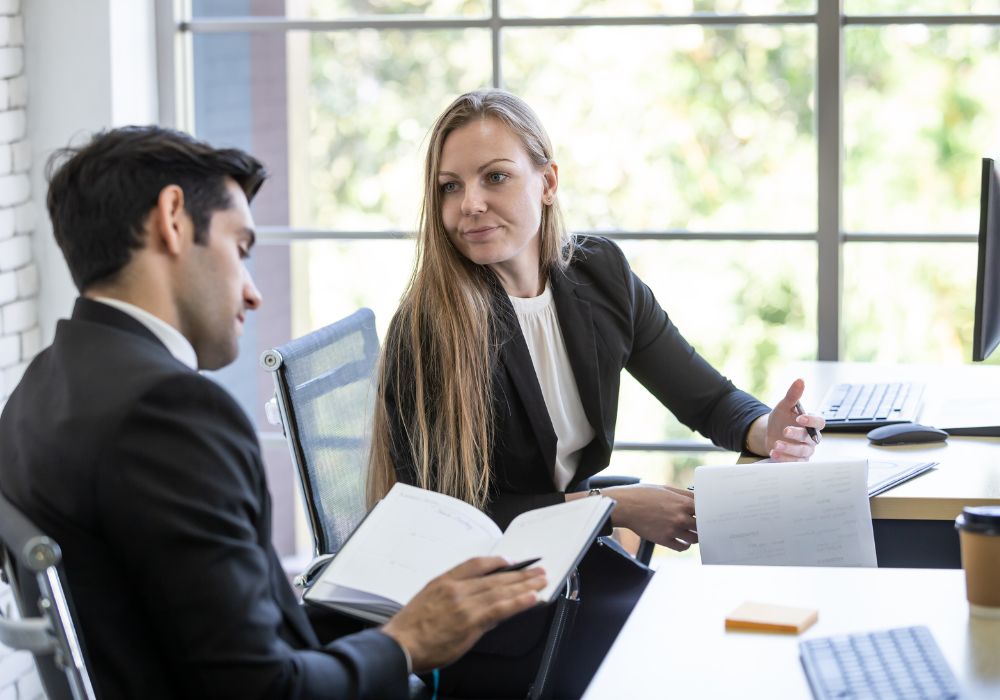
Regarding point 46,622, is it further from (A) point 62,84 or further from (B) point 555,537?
(A) point 62,84

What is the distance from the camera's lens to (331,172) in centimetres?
342

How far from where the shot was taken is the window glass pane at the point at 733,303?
127 inches

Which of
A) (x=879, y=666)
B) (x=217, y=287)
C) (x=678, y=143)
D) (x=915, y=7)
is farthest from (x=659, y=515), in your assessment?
(x=915, y=7)

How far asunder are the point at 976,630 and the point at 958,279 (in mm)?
2063

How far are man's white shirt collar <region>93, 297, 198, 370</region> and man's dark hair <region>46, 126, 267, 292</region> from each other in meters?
0.03

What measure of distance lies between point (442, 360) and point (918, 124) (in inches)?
66.6

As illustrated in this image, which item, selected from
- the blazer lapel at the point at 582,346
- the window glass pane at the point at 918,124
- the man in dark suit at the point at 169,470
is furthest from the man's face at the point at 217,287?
the window glass pane at the point at 918,124

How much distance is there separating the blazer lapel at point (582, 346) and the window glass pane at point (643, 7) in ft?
4.01

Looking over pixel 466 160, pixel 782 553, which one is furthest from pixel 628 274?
pixel 782 553

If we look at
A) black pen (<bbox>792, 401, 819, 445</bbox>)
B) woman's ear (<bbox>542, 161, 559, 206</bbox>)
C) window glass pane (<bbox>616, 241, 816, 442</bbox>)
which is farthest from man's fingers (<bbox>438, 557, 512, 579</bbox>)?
window glass pane (<bbox>616, 241, 816, 442</bbox>)

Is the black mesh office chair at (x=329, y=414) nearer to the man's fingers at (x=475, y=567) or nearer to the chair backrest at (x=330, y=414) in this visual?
the chair backrest at (x=330, y=414)

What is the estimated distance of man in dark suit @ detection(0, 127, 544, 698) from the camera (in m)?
1.11

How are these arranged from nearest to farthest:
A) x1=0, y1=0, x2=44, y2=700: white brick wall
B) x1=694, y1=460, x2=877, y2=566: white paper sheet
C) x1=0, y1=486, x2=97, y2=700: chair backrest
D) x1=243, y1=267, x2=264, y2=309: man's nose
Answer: x1=0, y1=486, x2=97, y2=700: chair backrest, x1=243, y1=267, x2=264, y2=309: man's nose, x1=694, y1=460, x2=877, y2=566: white paper sheet, x1=0, y1=0, x2=44, y2=700: white brick wall

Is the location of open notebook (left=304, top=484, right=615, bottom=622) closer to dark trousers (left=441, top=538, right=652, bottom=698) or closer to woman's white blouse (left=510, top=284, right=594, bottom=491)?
dark trousers (left=441, top=538, right=652, bottom=698)
